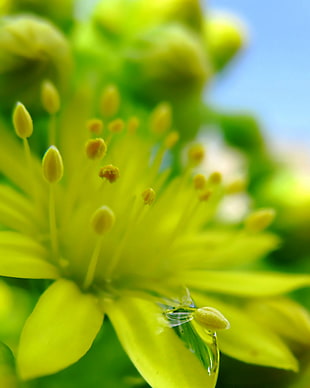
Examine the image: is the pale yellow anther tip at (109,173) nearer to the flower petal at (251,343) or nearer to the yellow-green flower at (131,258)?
the yellow-green flower at (131,258)

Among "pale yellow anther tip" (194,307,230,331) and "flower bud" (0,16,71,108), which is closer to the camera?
"pale yellow anther tip" (194,307,230,331)

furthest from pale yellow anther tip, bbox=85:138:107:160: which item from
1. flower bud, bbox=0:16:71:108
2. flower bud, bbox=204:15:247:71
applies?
flower bud, bbox=204:15:247:71

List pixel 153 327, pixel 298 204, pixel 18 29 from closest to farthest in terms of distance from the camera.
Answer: pixel 153 327, pixel 18 29, pixel 298 204

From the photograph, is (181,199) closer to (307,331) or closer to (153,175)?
(153,175)

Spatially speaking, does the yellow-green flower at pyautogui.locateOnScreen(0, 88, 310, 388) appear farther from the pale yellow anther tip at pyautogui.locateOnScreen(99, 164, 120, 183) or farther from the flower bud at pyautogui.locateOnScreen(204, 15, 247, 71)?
the flower bud at pyautogui.locateOnScreen(204, 15, 247, 71)

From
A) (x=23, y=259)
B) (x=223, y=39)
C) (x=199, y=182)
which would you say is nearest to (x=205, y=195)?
(x=199, y=182)

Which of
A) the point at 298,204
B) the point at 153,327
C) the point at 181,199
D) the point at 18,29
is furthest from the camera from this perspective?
the point at 298,204

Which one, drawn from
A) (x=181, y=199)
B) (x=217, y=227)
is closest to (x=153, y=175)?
(x=181, y=199)

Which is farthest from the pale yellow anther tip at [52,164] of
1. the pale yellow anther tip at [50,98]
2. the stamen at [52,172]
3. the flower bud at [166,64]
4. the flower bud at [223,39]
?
the flower bud at [223,39]

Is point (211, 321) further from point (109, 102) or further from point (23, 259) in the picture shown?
point (109, 102)
